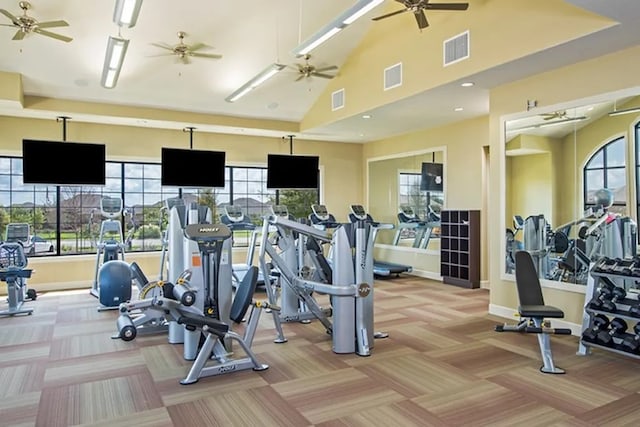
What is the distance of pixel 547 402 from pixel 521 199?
3021mm

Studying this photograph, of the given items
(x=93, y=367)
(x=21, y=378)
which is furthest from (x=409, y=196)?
A: (x=21, y=378)

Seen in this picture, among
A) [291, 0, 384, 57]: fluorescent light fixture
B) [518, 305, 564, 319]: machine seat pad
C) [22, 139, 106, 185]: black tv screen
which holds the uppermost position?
[291, 0, 384, 57]: fluorescent light fixture

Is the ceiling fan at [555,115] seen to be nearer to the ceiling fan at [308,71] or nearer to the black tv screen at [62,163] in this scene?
the ceiling fan at [308,71]

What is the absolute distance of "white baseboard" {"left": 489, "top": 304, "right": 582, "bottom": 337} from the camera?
504 centimetres

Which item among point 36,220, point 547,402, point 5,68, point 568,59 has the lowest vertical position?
point 547,402

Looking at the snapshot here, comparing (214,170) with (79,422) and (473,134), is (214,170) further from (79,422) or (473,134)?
(79,422)

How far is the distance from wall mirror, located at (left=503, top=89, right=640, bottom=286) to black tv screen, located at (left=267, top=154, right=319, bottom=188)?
4879 mm

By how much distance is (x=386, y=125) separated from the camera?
28.3ft

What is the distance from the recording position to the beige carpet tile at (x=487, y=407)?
3.06m

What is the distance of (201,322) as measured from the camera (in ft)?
12.0

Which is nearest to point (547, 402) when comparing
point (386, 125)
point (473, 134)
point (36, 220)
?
point (473, 134)

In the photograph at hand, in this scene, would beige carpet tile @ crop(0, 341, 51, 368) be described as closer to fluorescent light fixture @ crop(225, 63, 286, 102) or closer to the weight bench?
fluorescent light fixture @ crop(225, 63, 286, 102)

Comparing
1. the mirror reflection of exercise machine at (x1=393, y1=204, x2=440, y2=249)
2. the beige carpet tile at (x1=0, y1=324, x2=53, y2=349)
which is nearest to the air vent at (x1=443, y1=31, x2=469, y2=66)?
the mirror reflection of exercise machine at (x1=393, y1=204, x2=440, y2=249)

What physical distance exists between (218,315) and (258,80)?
382 centimetres
